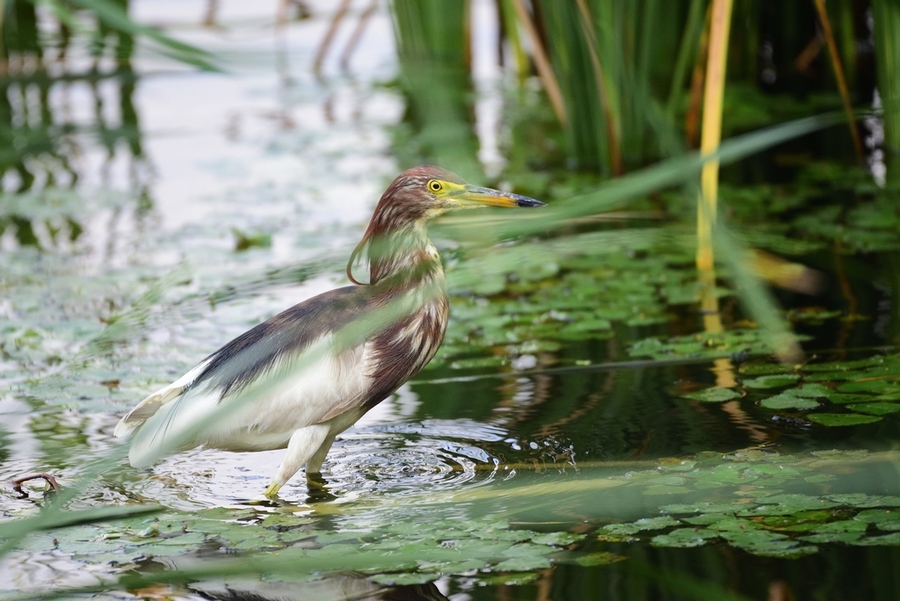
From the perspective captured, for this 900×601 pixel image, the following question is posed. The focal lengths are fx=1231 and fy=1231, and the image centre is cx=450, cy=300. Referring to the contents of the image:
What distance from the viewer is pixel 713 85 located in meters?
5.45

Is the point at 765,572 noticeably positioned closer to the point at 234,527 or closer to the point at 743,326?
the point at 234,527

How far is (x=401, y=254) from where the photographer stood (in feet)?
14.4

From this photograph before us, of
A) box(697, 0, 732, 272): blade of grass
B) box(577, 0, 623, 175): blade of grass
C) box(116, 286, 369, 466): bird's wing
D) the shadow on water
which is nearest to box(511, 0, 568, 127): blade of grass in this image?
box(577, 0, 623, 175): blade of grass

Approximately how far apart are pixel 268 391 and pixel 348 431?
75 cm

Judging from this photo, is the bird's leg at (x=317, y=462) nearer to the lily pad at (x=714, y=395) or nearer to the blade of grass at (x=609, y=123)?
the lily pad at (x=714, y=395)

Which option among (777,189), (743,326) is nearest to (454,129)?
(743,326)

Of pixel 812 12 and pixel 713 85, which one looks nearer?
pixel 713 85

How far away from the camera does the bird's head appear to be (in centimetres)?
432

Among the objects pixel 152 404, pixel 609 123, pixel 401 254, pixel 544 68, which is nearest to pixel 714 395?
pixel 401 254

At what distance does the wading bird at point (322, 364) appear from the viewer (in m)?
4.00

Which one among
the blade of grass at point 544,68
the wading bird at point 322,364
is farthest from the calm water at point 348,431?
the blade of grass at point 544,68

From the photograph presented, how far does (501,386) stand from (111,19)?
307 cm

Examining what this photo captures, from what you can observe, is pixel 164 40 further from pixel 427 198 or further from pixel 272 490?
pixel 427 198

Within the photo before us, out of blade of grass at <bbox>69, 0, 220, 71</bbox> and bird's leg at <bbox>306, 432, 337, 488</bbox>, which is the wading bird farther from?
blade of grass at <bbox>69, 0, 220, 71</bbox>
